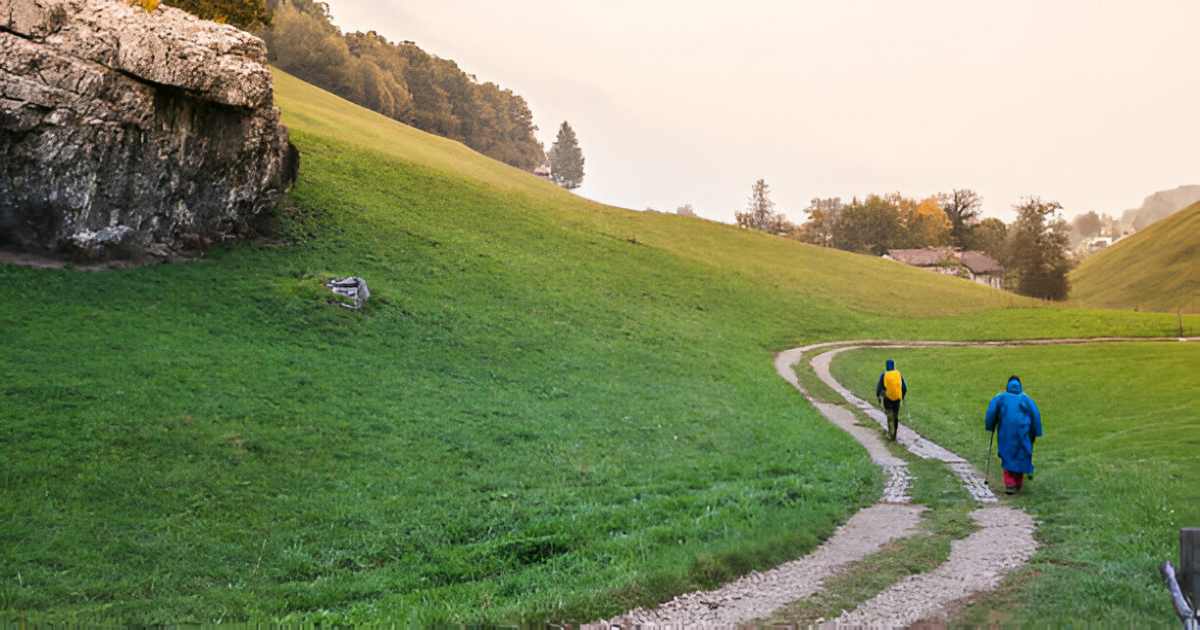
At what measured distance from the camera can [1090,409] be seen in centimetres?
2988

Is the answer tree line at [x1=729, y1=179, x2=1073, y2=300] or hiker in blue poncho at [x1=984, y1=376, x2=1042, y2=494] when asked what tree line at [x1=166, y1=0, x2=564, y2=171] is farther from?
hiker in blue poncho at [x1=984, y1=376, x2=1042, y2=494]

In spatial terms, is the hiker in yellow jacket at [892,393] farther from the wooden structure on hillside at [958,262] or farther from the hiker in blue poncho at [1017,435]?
the wooden structure on hillside at [958,262]

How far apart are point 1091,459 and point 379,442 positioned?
1884 cm

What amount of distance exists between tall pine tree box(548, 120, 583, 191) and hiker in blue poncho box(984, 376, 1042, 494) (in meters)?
179

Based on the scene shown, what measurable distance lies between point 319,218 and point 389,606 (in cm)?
3980

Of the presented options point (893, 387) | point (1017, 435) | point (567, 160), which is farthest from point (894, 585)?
point (567, 160)

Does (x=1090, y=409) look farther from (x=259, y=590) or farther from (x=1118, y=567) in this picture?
(x=259, y=590)

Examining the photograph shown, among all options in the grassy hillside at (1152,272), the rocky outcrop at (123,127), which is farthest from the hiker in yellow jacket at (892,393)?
the grassy hillside at (1152,272)

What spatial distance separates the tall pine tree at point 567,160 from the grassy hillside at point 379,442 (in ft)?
470

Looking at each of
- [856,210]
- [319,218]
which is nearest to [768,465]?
[319,218]

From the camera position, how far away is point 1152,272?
14500 centimetres

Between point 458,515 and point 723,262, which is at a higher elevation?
point 723,262

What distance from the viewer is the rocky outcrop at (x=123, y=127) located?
94.8 ft

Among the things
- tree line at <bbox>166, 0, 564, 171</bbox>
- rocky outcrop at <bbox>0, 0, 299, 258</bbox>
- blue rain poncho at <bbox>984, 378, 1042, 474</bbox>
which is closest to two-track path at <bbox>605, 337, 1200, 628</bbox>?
blue rain poncho at <bbox>984, 378, 1042, 474</bbox>
